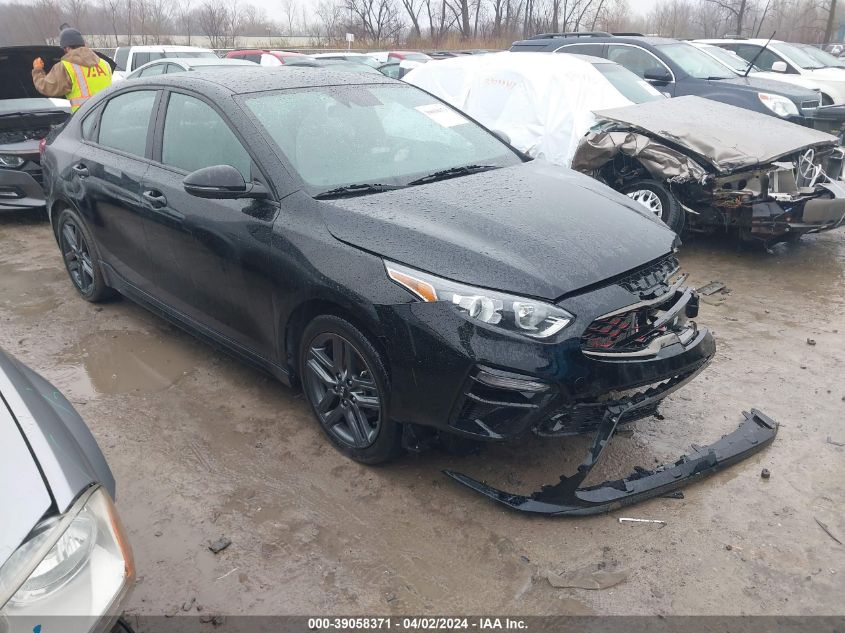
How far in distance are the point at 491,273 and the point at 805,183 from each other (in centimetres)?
444

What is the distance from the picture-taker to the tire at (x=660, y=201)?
19.4 feet

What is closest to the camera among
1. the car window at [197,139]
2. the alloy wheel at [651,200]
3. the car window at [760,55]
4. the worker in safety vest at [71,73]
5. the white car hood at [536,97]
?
the car window at [197,139]

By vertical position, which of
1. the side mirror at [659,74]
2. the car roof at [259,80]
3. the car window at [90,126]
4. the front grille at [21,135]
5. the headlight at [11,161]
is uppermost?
the car roof at [259,80]

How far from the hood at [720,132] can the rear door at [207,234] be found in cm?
382

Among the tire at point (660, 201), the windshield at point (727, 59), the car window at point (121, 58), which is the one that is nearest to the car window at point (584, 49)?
the windshield at point (727, 59)

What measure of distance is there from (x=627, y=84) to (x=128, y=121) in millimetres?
5377

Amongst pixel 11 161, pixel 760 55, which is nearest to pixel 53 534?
pixel 11 161

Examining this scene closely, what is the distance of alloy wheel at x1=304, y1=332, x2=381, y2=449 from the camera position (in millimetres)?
3113

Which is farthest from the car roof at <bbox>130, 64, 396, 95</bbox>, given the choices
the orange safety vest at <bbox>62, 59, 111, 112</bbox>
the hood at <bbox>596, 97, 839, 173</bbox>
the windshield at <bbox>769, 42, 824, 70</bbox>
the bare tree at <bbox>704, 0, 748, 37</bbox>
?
the bare tree at <bbox>704, 0, 748, 37</bbox>

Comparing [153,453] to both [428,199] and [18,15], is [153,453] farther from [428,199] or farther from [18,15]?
[18,15]

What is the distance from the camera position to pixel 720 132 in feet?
19.1

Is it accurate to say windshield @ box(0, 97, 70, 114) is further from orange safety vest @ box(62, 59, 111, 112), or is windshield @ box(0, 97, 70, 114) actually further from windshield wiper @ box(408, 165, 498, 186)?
windshield wiper @ box(408, 165, 498, 186)

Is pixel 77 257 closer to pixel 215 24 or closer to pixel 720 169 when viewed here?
pixel 720 169

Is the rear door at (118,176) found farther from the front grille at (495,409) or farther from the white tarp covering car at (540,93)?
the white tarp covering car at (540,93)
